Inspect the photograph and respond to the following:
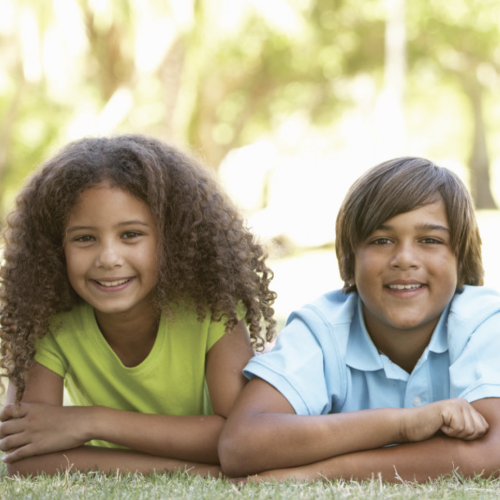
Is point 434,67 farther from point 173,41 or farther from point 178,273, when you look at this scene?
point 178,273

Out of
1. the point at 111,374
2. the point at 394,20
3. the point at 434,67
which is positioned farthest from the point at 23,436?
the point at 434,67

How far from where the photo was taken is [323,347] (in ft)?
10.0

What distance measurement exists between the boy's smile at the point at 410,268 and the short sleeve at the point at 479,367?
0.69 feet

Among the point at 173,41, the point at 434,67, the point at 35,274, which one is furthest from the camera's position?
the point at 434,67

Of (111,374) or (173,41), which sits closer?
(111,374)

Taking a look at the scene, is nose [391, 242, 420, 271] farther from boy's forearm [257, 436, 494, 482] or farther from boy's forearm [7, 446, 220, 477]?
boy's forearm [7, 446, 220, 477]

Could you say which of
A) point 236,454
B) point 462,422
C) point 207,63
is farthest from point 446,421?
point 207,63

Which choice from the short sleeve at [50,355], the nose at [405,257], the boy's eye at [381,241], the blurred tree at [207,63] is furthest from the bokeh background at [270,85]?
the short sleeve at [50,355]

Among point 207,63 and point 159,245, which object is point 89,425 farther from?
point 207,63

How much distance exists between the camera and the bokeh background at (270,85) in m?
13.6

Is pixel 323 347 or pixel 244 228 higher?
pixel 244 228

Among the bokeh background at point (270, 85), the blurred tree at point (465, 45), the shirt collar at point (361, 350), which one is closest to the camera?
the shirt collar at point (361, 350)

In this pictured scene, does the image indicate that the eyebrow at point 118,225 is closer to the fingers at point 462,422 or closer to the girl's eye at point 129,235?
the girl's eye at point 129,235

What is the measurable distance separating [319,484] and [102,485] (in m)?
0.69
